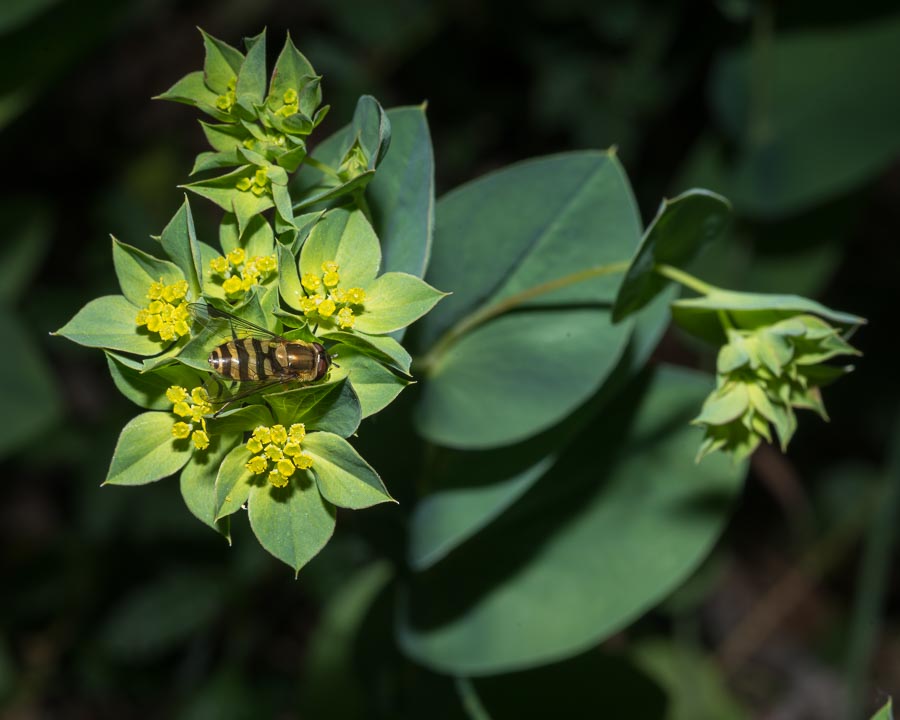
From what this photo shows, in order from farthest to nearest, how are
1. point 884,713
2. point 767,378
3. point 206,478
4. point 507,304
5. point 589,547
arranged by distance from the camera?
point 589,547
point 507,304
point 767,378
point 206,478
point 884,713

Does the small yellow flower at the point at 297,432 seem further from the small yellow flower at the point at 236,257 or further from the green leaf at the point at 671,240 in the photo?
the green leaf at the point at 671,240

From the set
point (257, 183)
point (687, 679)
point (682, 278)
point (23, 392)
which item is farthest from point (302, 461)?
point (687, 679)

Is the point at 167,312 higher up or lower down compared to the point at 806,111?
higher up

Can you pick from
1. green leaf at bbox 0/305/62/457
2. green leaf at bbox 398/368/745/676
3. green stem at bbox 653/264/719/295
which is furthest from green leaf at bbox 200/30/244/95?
green leaf at bbox 0/305/62/457

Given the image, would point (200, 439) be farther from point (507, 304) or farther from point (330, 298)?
point (507, 304)

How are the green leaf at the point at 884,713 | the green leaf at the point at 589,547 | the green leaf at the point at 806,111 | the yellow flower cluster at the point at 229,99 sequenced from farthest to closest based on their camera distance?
the green leaf at the point at 806,111 → the green leaf at the point at 589,547 → the yellow flower cluster at the point at 229,99 → the green leaf at the point at 884,713

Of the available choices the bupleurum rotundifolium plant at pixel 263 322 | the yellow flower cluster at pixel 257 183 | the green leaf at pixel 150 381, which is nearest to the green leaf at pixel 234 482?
the bupleurum rotundifolium plant at pixel 263 322
